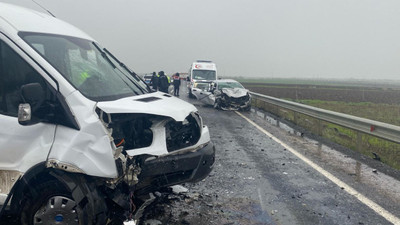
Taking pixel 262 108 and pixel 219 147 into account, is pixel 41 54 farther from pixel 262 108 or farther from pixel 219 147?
pixel 262 108

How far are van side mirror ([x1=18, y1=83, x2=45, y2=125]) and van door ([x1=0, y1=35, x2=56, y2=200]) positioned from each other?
4.7 inches

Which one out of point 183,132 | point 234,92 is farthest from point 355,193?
point 234,92

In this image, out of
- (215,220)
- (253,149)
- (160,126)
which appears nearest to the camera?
(160,126)

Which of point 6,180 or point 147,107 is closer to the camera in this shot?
point 6,180

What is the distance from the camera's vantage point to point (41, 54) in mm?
3422

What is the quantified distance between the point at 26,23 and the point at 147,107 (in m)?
1.50

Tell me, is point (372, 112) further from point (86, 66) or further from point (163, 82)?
point (86, 66)

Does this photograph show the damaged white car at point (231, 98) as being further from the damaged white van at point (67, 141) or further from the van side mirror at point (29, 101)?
the van side mirror at point (29, 101)

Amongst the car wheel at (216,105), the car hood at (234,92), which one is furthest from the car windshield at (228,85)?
the car hood at (234,92)

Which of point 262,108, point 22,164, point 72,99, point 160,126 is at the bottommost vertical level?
point 262,108

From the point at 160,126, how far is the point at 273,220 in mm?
1735

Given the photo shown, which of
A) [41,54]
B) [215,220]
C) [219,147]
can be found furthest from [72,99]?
[219,147]

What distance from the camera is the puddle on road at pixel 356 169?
5.42 meters

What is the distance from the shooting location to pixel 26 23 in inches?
142
